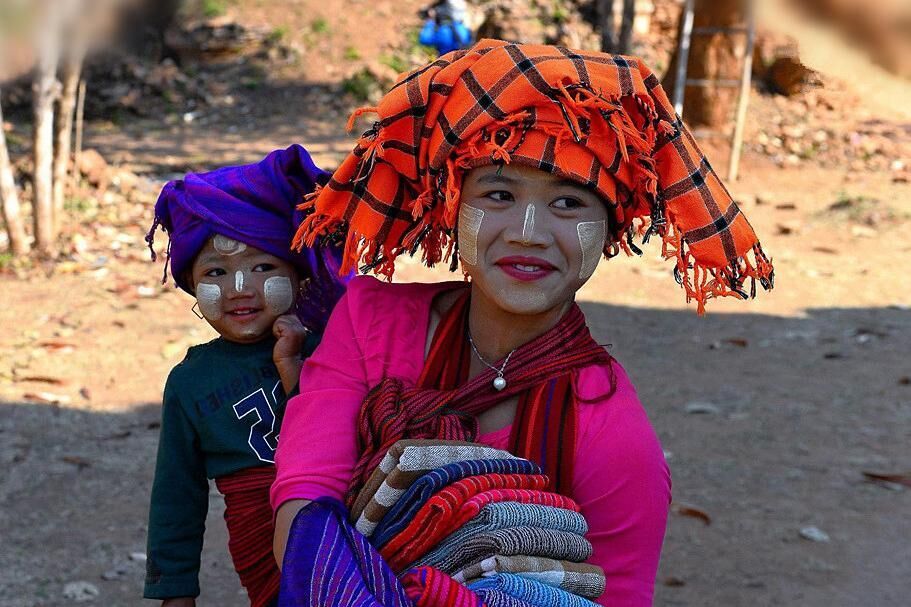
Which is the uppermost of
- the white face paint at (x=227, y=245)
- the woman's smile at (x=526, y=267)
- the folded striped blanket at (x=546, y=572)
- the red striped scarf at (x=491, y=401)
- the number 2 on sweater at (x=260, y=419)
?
the woman's smile at (x=526, y=267)

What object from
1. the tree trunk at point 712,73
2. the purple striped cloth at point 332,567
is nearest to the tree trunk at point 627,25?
the tree trunk at point 712,73

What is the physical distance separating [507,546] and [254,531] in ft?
2.66

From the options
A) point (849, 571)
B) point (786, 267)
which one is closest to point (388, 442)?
point (849, 571)

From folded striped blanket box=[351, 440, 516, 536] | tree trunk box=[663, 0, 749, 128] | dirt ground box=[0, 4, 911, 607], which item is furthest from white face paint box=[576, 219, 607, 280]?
tree trunk box=[663, 0, 749, 128]

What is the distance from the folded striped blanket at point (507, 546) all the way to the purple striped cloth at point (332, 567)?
95 millimetres

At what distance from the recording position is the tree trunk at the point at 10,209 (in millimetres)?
7129

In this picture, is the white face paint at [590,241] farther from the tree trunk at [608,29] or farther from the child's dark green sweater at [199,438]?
the tree trunk at [608,29]

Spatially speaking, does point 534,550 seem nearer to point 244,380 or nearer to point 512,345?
point 512,345

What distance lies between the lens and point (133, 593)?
3820mm

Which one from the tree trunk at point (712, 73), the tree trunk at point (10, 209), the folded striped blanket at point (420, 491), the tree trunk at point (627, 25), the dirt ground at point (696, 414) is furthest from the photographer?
the tree trunk at point (712, 73)

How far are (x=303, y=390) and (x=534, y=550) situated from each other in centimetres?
A: 58

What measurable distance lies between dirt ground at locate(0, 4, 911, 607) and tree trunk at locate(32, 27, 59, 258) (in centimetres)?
36

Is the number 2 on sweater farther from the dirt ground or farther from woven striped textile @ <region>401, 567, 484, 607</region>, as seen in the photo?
the dirt ground

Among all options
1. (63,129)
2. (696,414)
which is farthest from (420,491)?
(63,129)
